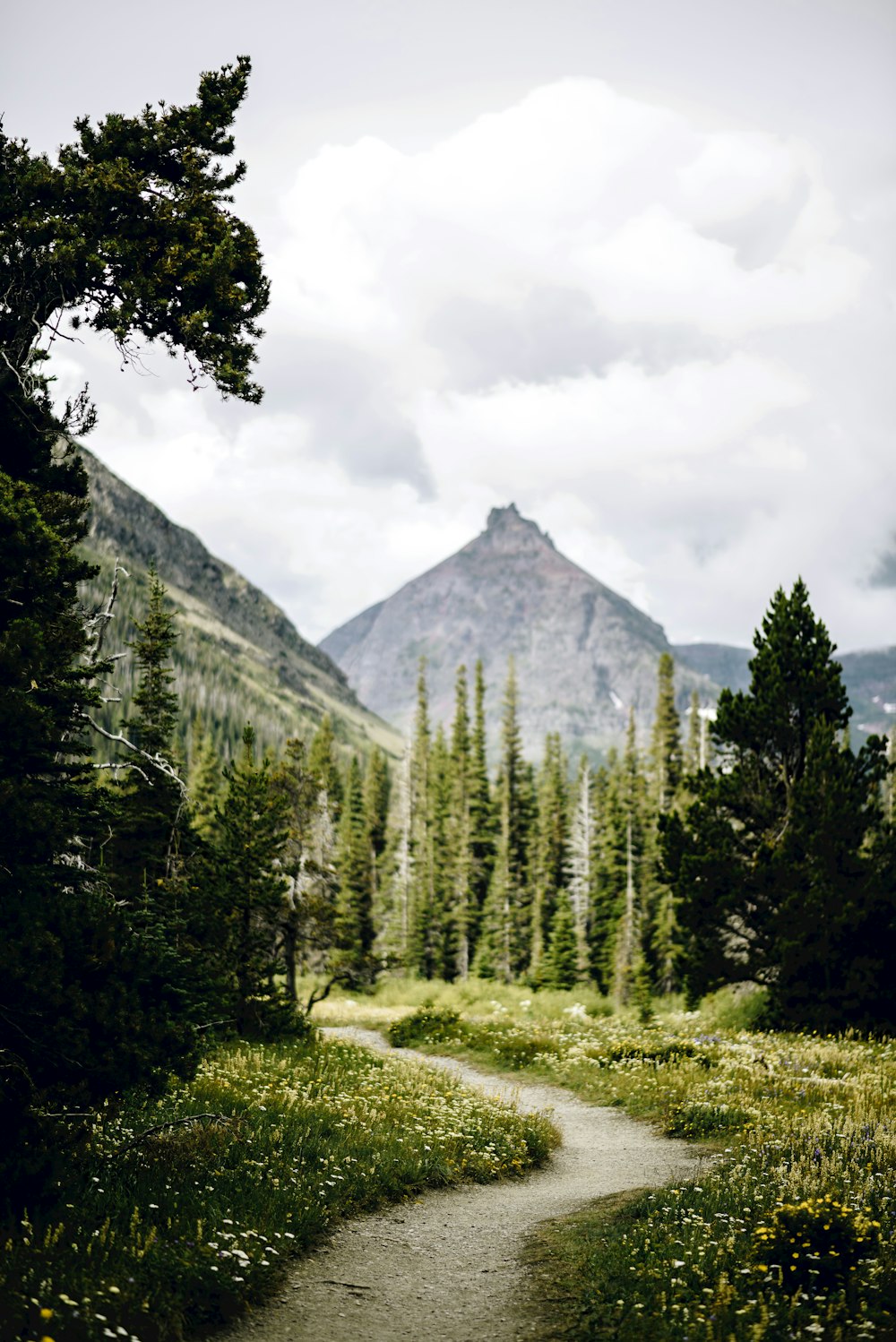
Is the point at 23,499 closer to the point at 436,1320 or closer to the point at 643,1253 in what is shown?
the point at 436,1320

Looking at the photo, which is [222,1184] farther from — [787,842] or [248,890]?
[787,842]

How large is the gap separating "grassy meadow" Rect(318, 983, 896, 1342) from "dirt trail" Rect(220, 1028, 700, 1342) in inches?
17.3

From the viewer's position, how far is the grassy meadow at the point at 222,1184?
18.0 ft

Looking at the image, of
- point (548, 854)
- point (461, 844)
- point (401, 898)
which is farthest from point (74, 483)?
point (548, 854)

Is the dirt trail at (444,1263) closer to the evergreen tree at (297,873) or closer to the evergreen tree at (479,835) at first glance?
the evergreen tree at (297,873)

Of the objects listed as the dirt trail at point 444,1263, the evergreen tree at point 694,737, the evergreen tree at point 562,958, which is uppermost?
the evergreen tree at point 694,737

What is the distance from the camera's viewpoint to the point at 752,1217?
748 centimetres

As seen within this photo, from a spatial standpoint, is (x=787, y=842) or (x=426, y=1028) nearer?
(x=787, y=842)

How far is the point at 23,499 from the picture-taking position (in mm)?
9141

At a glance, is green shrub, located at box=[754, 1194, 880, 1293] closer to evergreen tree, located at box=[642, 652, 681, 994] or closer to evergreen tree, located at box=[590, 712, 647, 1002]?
evergreen tree, located at box=[642, 652, 681, 994]

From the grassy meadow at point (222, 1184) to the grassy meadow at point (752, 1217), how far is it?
89.3 inches

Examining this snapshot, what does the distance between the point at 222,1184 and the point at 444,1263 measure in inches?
84.3

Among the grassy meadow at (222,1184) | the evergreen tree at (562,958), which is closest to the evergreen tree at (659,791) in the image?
the evergreen tree at (562,958)

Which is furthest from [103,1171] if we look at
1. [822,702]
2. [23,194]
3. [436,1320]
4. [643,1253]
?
[822,702]
